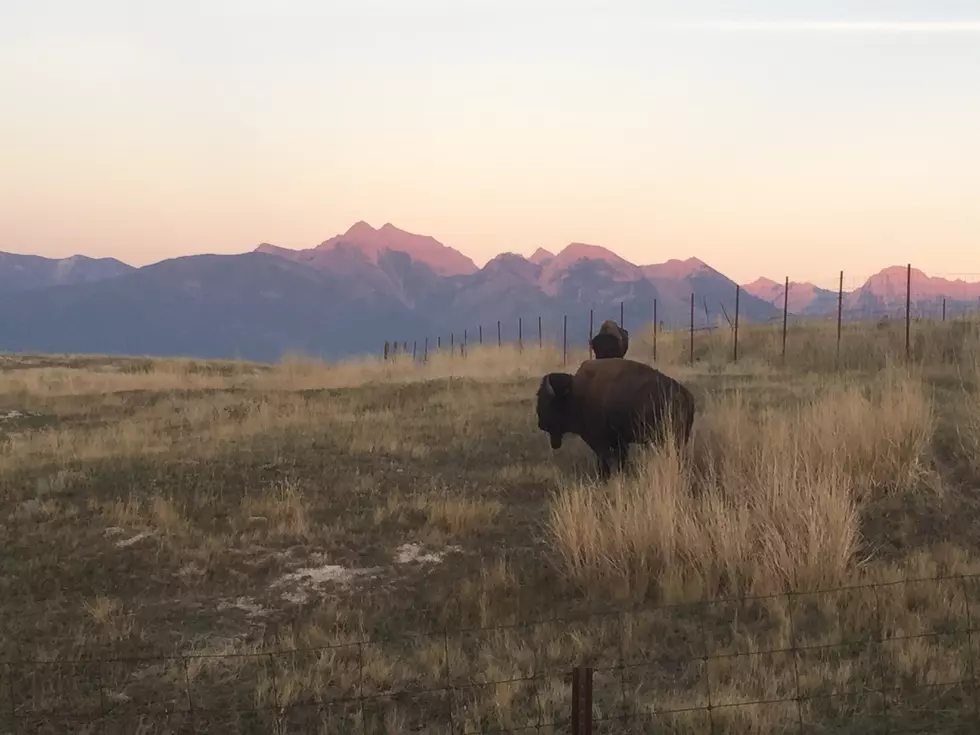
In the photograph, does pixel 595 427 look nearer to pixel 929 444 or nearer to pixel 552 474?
pixel 552 474

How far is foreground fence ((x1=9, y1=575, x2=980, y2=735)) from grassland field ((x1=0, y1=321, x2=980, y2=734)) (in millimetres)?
22

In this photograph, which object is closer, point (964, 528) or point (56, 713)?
point (56, 713)

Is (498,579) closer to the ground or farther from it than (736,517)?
closer to the ground

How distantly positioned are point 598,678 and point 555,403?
6539 millimetres

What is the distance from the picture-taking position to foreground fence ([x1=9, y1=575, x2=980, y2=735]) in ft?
17.4

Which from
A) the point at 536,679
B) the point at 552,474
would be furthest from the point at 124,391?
the point at 536,679

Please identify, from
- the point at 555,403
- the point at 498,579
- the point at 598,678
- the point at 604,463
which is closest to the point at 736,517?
the point at 498,579

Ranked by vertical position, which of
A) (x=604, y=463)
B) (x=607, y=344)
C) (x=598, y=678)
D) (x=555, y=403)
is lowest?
(x=598, y=678)

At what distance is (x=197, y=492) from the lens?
10898 mm

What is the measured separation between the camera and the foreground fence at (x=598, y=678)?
5.30 metres

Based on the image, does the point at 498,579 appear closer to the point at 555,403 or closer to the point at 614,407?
the point at 614,407

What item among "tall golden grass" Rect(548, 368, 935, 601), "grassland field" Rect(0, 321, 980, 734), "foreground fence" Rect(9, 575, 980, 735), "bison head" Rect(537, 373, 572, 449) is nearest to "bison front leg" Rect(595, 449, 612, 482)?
"grassland field" Rect(0, 321, 980, 734)

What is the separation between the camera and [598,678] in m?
5.96

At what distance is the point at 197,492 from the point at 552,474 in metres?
4.85
